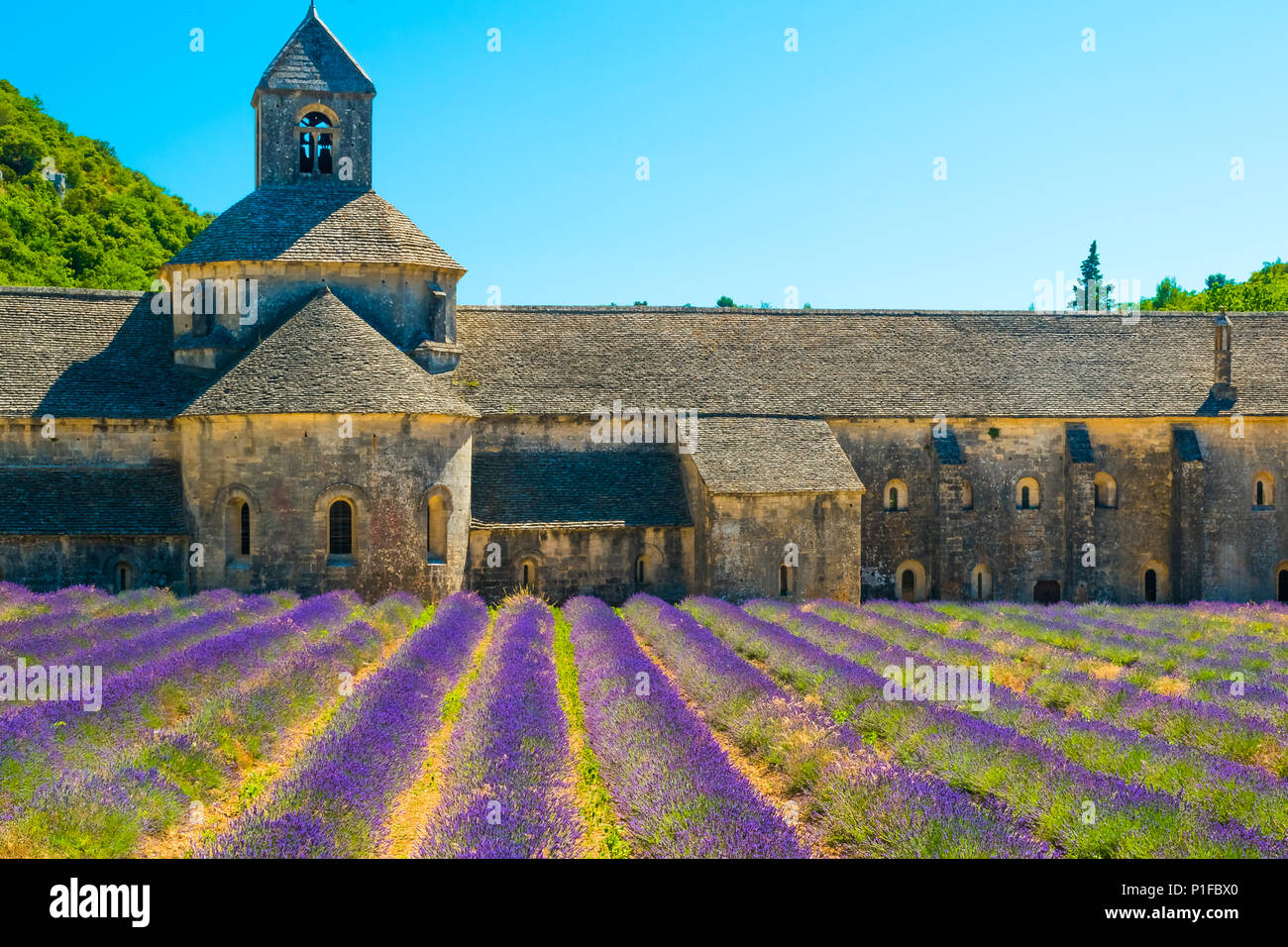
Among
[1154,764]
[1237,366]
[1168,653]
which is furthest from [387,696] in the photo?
[1237,366]

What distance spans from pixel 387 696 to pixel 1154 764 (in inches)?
321

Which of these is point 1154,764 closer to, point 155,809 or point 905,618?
point 155,809

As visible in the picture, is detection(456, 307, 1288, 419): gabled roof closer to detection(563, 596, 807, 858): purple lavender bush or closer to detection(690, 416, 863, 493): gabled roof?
detection(690, 416, 863, 493): gabled roof

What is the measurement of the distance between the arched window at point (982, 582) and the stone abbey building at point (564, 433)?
6.0 inches

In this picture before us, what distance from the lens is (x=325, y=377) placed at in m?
25.3

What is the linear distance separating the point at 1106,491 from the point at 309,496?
2216 cm

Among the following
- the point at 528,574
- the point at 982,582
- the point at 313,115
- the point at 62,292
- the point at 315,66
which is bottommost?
the point at 982,582

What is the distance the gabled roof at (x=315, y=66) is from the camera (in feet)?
101

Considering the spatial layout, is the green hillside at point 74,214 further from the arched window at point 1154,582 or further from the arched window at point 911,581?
the arched window at point 1154,582

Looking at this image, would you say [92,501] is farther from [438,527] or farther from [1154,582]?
[1154,582]

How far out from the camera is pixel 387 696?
13.1 m

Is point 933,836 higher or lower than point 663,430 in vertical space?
lower

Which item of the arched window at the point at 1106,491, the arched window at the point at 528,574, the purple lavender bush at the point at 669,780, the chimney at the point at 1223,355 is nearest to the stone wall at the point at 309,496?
the arched window at the point at 528,574

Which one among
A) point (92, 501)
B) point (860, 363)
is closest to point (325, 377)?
point (92, 501)
